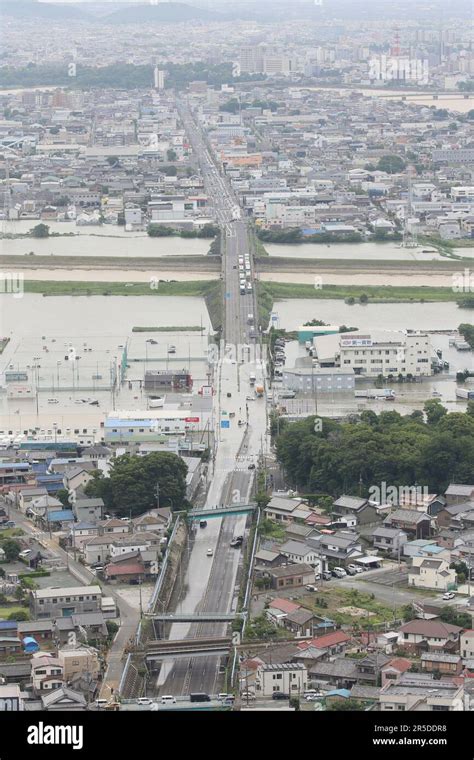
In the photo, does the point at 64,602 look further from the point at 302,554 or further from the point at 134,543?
the point at 302,554

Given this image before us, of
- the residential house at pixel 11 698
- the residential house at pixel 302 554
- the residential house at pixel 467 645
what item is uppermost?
the residential house at pixel 11 698

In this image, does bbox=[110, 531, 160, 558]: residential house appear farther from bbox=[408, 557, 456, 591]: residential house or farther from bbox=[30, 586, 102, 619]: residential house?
bbox=[408, 557, 456, 591]: residential house

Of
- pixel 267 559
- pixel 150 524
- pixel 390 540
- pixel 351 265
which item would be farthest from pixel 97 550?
pixel 351 265

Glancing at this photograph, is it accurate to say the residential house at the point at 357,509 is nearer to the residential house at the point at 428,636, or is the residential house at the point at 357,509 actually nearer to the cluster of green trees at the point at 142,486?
the cluster of green trees at the point at 142,486

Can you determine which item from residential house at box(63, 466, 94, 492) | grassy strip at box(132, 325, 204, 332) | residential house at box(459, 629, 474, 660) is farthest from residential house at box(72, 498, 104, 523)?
grassy strip at box(132, 325, 204, 332)

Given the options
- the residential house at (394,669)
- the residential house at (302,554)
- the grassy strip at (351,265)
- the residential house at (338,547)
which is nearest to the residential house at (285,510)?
the residential house at (338,547)
